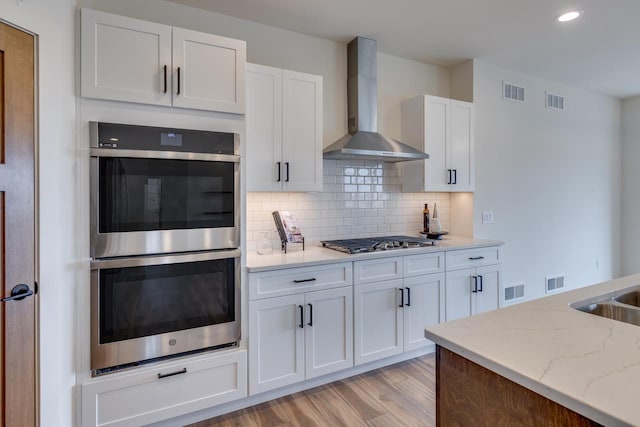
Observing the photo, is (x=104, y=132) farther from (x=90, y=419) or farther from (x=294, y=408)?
(x=294, y=408)

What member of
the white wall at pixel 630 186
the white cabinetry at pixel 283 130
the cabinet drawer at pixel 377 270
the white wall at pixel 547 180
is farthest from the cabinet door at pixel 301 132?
the white wall at pixel 630 186

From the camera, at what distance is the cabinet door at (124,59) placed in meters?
1.83

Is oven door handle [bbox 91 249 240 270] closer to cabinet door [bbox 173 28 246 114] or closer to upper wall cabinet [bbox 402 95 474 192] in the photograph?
cabinet door [bbox 173 28 246 114]

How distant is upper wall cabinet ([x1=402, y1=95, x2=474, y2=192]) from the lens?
3293 mm

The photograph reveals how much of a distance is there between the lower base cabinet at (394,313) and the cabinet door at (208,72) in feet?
5.21

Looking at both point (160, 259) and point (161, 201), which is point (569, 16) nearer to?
point (161, 201)

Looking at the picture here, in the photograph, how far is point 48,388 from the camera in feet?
5.35

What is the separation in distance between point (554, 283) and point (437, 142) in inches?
99.2

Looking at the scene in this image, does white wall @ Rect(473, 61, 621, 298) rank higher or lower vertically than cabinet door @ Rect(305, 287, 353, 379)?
higher

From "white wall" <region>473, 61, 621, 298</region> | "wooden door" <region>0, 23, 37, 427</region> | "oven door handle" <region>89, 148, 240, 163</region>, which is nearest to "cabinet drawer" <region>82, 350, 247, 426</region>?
"wooden door" <region>0, 23, 37, 427</region>

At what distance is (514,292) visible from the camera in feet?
12.8

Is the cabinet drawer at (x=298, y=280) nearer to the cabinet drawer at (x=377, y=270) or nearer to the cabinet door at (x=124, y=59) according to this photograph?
the cabinet drawer at (x=377, y=270)

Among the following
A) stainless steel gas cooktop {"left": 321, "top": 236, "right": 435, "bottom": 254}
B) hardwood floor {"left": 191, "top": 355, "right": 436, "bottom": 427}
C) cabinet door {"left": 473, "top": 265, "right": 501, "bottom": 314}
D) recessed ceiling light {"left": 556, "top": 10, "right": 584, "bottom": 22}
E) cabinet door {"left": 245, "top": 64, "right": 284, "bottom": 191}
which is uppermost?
recessed ceiling light {"left": 556, "top": 10, "right": 584, "bottom": 22}

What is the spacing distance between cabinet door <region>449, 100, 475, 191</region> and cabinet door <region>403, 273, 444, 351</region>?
42.2 inches
